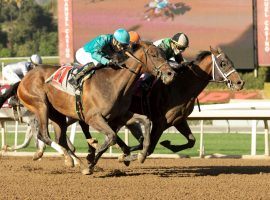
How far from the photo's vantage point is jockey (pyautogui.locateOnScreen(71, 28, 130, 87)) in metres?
9.04

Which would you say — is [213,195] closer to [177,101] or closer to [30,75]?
[177,101]

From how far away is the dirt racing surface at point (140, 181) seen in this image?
7.50 meters

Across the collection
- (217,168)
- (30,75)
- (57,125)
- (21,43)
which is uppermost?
(30,75)

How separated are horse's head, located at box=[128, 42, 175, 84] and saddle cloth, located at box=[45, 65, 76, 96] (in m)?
1.01

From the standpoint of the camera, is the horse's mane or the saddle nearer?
the saddle

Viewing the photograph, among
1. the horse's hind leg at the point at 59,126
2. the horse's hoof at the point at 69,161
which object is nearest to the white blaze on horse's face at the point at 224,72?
the horse's hoof at the point at 69,161

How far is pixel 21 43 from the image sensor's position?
195 ft

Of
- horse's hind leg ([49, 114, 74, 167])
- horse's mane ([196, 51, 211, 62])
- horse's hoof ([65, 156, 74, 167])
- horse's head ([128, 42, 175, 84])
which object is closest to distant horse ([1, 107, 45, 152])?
horse's hind leg ([49, 114, 74, 167])

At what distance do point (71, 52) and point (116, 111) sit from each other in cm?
2292

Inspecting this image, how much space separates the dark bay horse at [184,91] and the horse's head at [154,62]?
29.2 inches

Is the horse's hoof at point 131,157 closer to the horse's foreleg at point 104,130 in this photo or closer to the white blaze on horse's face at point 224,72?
the horse's foreleg at point 104,130

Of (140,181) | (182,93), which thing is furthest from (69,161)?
(182,93)

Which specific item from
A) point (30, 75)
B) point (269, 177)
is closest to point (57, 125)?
point (30, 75)

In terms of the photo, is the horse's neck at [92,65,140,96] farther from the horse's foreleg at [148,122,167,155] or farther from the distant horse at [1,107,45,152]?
the distant horse at [1,107,45,152]
